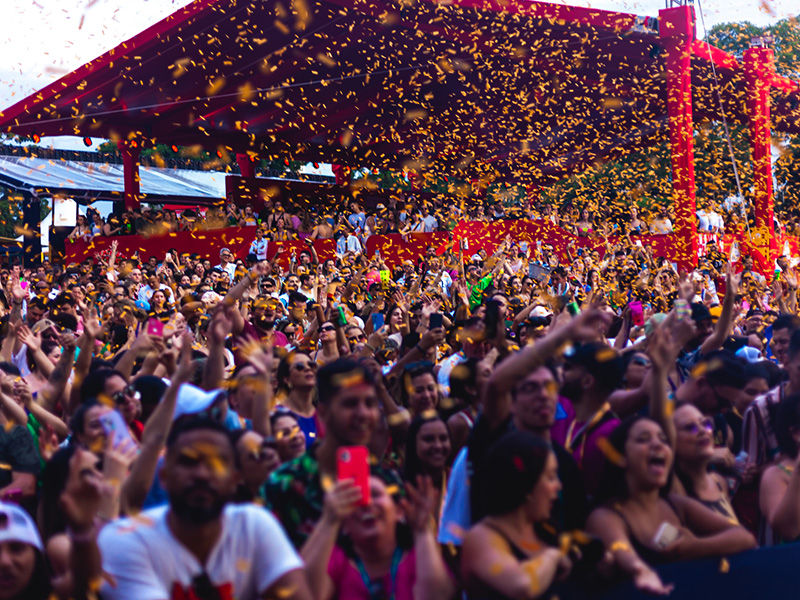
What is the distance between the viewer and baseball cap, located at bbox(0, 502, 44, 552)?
268 centimetres

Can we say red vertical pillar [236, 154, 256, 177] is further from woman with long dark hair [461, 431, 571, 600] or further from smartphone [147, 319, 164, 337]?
woman with long dark hair [461, 431, 571, 600]

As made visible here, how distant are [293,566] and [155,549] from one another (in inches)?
15.8

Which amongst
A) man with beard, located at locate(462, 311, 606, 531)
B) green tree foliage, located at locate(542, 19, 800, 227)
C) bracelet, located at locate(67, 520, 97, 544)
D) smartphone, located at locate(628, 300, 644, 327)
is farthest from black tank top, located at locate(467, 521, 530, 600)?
green tree foliage, located at locate(542, 19, 800, 227)

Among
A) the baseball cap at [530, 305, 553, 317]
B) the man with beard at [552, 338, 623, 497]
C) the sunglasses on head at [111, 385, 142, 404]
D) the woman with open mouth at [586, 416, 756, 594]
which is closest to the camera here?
→ the woman with open mouth at [586, 416, 756, 594]

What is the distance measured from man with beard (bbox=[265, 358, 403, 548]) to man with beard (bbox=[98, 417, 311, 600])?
327 mm

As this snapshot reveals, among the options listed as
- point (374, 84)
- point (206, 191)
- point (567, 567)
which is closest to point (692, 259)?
point (374, 84)

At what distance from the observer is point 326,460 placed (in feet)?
9.92

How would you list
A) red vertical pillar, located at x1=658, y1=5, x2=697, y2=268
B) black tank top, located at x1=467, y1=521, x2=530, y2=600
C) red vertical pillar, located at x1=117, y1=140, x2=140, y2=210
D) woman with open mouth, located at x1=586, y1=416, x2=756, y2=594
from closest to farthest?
black tank top, located at x1=467, y1=521, x2=530, y2=600
woman with open mouth, located at x1=586, y1=416, x2=756, y2=594
red vertical pillar, located at x1=658, y1=5, x2=697, y2=268
red vertical pillar, located at x1=117, y1=140, x2=140, y2=210

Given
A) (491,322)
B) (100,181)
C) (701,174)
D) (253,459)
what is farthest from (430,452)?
(100,181)

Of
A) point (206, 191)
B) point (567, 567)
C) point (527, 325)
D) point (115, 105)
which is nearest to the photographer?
point (567, 567)

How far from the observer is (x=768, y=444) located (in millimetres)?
4074

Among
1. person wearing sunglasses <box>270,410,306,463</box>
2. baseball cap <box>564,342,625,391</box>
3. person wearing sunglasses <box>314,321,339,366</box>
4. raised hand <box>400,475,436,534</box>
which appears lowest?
raised hand <box>400,475,436,534</box>

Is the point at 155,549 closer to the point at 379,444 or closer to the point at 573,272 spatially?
the point at 379,444

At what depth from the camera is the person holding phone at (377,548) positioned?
8.30 feet
